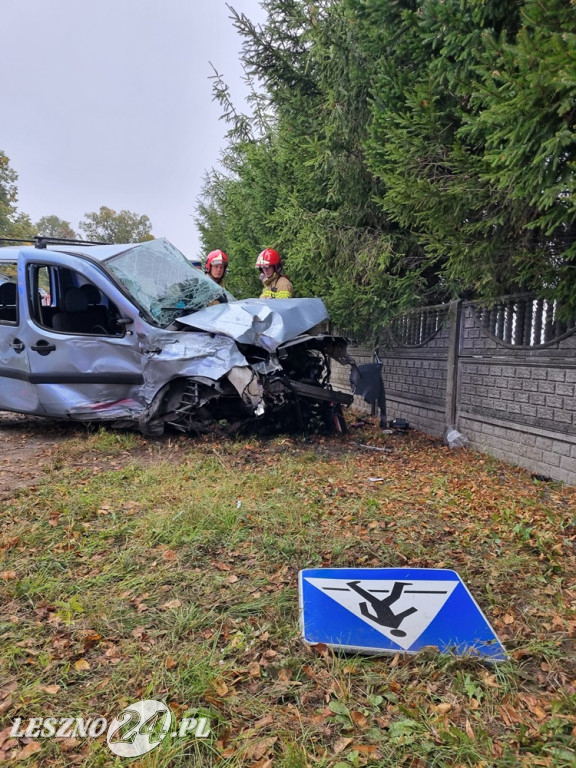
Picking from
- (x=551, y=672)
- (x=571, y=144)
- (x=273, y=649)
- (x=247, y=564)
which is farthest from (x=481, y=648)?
(x=571, y=144)

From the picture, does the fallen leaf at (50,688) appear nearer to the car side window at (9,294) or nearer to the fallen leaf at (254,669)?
the fallen leaf at (254,669)

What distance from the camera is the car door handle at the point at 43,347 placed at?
5379 mm

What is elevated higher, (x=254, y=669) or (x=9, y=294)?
(x=9, y=294)

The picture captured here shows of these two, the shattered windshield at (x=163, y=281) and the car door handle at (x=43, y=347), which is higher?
the shattered windshield at (x=163, y=281)

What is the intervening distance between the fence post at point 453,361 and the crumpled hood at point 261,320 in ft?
5.62

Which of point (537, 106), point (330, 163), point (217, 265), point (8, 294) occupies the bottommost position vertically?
point (8, 294)

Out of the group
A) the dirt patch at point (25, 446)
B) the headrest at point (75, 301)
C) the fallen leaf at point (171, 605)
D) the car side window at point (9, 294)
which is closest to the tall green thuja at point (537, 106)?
the fallen leaf at point (171, 605)

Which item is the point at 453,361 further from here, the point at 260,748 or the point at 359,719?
the point at 260,748

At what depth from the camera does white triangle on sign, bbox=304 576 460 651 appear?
207 centimetres

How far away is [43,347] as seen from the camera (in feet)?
17.7

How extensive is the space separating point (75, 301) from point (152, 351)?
147 centimetres

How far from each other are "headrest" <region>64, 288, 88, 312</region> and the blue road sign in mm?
4641

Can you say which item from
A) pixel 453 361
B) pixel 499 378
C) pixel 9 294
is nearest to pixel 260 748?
pixel 499 378

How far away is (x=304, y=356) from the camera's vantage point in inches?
230
